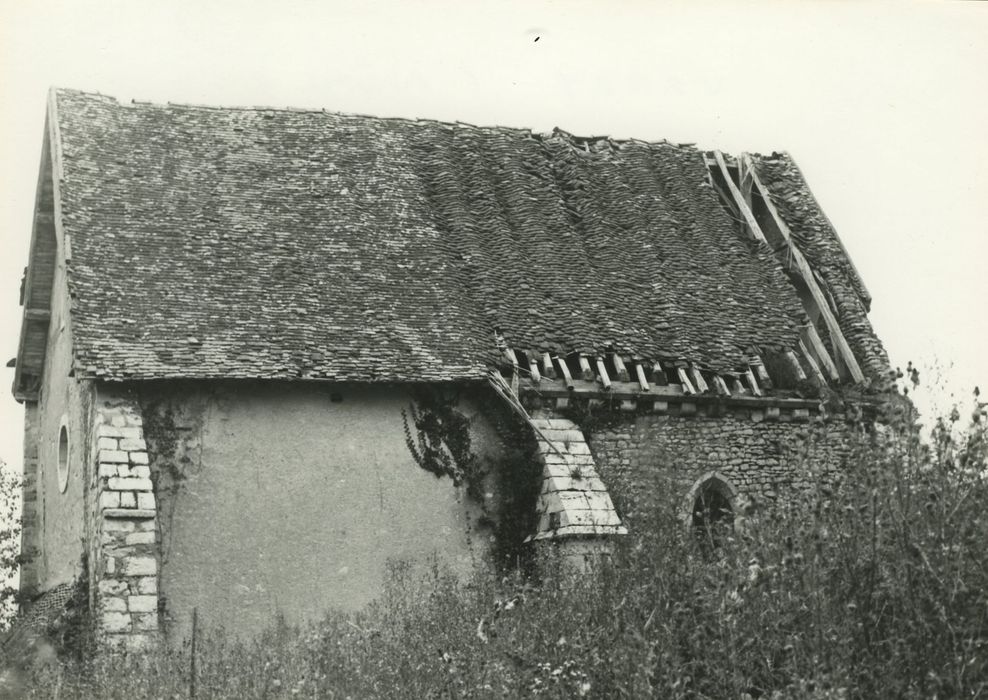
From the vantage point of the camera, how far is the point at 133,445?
14680 millimetres

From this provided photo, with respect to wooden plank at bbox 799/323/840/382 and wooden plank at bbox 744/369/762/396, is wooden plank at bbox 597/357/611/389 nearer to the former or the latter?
wooden plank at bbox 744/369/762/396

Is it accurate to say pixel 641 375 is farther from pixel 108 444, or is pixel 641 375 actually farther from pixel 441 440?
pixel 108 444

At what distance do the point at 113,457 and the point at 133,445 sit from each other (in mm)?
277

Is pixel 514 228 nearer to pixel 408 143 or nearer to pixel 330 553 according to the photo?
pixel 408 143

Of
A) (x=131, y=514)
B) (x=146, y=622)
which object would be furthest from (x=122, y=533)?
(x=146, y=622)

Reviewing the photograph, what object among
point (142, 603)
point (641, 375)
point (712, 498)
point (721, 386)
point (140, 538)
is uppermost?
point (641, 375)

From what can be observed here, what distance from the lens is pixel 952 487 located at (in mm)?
9312

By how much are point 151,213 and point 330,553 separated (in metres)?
5.15

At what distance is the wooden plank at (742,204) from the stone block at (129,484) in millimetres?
10207

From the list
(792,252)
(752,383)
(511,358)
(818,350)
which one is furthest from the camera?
(792,252)

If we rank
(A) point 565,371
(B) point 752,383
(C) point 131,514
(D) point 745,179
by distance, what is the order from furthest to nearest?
1. (D) point 745,179
2. (B) point 752,383
3. (A) point 565,371
4. (C) point 131,514

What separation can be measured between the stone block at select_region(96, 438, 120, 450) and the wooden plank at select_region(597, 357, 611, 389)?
5.93m

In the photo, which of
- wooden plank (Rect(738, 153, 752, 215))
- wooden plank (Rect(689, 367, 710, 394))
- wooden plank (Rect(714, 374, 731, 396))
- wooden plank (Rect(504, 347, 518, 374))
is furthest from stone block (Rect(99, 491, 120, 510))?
wooden plank (Rect(738, 153, 752, 215))

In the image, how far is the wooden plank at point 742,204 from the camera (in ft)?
66.8
